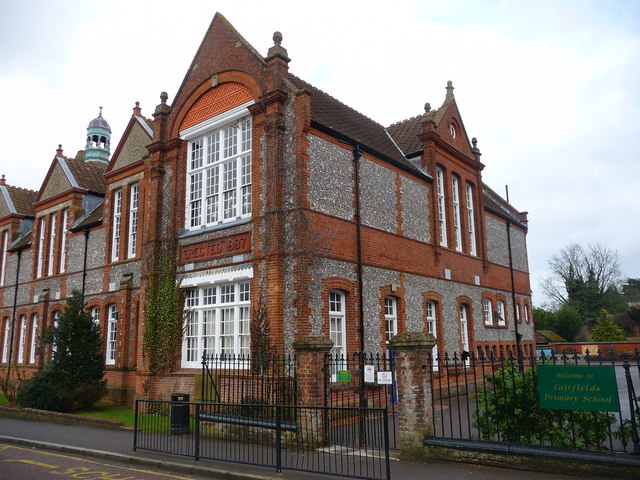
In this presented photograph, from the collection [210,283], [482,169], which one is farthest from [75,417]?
[482,169]

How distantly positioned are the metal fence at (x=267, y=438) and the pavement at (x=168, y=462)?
241 millimetres

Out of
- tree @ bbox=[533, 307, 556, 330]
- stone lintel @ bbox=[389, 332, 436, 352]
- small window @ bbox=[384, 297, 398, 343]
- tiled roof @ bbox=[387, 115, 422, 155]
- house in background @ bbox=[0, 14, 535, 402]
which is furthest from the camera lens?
tree @ bbox=[533, 307, 556, 330]

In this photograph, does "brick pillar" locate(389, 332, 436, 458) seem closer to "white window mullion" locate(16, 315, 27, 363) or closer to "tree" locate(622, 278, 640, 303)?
"white window mullion" locate(16, 315, 27, 363)

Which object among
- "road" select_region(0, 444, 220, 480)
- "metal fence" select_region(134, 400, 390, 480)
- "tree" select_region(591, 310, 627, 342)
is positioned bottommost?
"road" select_region(0, 444, 220, 480)

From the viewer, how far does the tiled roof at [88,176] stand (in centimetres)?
2483

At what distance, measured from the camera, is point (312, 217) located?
523 inches

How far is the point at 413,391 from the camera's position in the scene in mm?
8805

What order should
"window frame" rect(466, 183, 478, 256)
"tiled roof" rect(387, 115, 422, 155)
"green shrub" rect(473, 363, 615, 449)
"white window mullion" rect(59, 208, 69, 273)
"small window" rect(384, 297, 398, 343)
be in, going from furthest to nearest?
"white window mullion" rect(59, 208, 69, 273) < "window frame" rect(466, 183, 478, 256) < "tiled roof" rect(387, 115, 422, 155) < "small window" rect(384, 297, 398, 343) < "green shrub" rect(473, 363, 615, 449)

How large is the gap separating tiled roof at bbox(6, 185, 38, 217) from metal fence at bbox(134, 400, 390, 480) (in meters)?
23.0

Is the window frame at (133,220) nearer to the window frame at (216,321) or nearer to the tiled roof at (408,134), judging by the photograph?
the window frame at (216,321)

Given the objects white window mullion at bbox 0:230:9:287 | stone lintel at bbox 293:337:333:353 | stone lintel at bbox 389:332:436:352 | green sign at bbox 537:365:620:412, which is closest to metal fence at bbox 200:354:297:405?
stone lintel at bbox 293:337:333:353

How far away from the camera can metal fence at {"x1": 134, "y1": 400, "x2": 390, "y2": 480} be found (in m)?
8.52

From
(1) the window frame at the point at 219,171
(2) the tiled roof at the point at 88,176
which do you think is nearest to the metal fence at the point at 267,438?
(1) the window frame at the point at 219,171

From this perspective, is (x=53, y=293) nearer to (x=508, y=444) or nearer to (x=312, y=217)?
(x=312, y=217)
